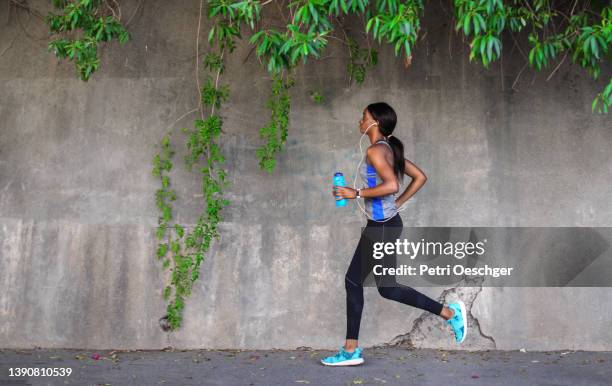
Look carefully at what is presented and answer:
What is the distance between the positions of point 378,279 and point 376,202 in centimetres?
52

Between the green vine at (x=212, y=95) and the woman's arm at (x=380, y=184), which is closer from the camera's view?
the woman's arm at (x=380, y=184)

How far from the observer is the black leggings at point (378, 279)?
4625 mm

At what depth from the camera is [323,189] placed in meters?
5.52

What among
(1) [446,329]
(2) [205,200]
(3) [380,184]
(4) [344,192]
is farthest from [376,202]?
(2) [205,200]

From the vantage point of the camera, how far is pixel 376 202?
461cm

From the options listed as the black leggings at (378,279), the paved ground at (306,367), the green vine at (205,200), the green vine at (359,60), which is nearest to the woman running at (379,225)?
the black leggings at (378,279)

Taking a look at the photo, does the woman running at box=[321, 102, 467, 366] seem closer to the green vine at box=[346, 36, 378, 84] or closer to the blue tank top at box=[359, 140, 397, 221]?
the blue tank top at box=[359, 140, 397, 221]

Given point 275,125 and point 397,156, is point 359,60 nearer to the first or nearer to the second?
point 275,125

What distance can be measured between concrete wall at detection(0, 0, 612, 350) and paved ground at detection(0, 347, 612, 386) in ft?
0.53

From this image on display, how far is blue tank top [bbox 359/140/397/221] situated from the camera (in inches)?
182

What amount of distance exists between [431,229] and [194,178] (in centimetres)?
190

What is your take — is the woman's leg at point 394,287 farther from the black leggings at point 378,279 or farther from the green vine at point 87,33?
the green vine at point 87,33

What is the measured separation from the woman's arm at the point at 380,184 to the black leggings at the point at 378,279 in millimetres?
232

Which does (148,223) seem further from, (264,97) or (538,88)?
(538,88)
